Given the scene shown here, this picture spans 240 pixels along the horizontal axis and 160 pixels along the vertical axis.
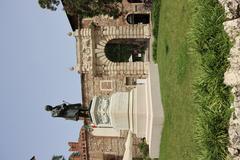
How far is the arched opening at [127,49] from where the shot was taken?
32.6 m

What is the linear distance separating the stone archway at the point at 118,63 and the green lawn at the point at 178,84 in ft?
40.8

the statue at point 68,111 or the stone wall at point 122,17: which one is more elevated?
the stone wall at point 122,17

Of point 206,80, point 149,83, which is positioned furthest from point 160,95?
point 206,80

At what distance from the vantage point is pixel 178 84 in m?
12.8

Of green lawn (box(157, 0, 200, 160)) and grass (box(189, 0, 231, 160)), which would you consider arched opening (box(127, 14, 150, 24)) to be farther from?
grass (box(189, 0, 231, 160))

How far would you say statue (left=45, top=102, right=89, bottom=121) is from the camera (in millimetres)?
20750

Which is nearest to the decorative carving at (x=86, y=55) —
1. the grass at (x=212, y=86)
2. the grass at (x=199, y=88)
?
the grass at (x=199, y=88)

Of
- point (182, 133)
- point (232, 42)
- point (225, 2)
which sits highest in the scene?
point (225, 2)

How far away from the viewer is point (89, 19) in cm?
2972

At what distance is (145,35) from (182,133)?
1810 cm

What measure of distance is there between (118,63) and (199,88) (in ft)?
67.5

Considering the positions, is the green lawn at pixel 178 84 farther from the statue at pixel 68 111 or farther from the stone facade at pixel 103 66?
the stone facade at pixel 103 66

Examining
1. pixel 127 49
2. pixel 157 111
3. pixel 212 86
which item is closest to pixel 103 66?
pixel 127 49

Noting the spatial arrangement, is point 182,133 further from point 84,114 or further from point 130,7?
point 130,7
